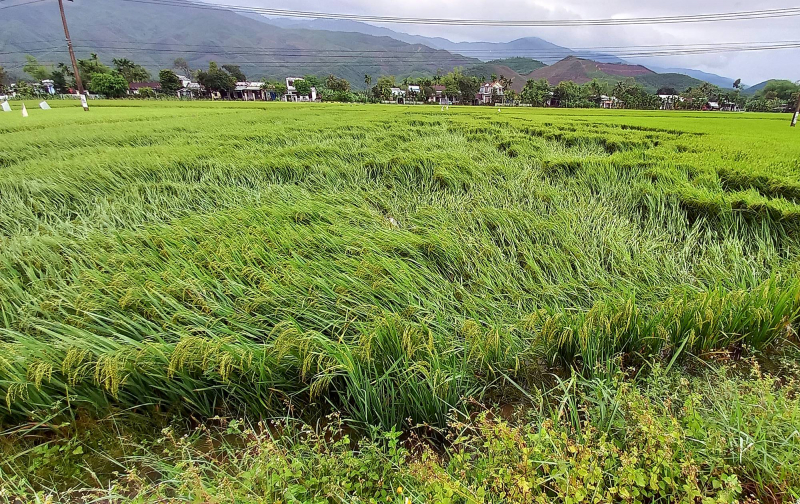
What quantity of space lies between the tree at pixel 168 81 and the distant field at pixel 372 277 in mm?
58523

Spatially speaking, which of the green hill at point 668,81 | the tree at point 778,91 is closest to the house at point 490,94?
the tree at point 778,91

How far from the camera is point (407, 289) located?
7.11ft

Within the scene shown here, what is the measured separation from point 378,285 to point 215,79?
226 feet

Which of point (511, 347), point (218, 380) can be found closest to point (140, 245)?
point (218, 380)

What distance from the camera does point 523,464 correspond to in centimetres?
101

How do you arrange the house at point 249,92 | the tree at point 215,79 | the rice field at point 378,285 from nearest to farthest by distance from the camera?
the rice field at point 378,285
the tree at point 215,79
the house at point 249,92

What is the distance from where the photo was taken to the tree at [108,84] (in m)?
41.7

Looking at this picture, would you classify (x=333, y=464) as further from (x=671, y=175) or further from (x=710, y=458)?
(x=671, y=175)

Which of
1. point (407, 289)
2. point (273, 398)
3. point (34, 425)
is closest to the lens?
point (34, 425)

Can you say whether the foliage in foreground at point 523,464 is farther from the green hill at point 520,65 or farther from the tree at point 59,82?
the green hill at point 520,65

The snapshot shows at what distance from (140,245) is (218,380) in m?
1.85

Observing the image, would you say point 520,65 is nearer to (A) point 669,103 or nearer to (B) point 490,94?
(B) point 490,94

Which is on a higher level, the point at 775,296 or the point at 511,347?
the point at 775,296

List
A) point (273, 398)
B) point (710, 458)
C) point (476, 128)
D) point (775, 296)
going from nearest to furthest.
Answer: point (710, 458) → point (273, 398) → point (775, 296) → point (476, 128)
